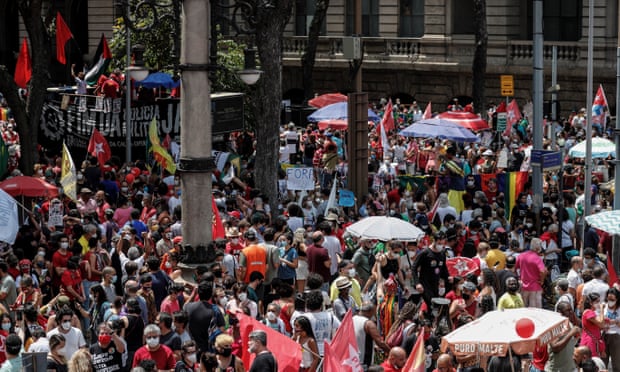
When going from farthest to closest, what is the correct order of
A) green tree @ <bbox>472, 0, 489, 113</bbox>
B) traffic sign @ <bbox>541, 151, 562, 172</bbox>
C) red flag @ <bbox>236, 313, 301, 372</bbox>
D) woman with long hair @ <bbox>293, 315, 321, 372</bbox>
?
green tree @ <bbox>472, 0, 489, 113</bbox>
traffic sign @ <bbox>541, 151, 562, 172</bbox>
woman with long hair @ <bbox>293, 315, 321, 372</bbox>
red flag @ <bbox>236, 313, 301, 372</bbox>

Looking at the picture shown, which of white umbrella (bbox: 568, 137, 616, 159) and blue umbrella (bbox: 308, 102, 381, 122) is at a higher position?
blue umbrella (bbox: 308, 102, 381, 122)

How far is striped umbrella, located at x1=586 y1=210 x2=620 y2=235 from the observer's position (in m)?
17.2

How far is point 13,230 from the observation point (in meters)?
16.2

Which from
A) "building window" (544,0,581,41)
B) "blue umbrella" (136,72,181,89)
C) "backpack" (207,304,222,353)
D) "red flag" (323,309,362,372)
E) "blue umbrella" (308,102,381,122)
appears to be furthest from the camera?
"building window" (544,0,581,41)

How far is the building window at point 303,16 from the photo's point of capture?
47.9 meters

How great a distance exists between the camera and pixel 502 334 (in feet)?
39.7

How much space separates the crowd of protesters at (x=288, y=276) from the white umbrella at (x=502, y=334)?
25 cm

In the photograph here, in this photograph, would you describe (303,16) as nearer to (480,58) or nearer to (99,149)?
(480,58)

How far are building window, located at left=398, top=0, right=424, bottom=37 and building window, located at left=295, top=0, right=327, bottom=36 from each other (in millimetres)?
3929

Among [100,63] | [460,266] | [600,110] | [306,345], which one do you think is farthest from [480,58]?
[306,345]

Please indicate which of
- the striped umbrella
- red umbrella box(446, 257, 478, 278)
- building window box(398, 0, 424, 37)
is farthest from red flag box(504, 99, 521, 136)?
red umbrella box(446, 257, 478, 278)

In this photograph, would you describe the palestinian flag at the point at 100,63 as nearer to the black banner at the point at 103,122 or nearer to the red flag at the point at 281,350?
the black banner at the point at 103,122

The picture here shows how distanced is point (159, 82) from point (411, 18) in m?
15.6

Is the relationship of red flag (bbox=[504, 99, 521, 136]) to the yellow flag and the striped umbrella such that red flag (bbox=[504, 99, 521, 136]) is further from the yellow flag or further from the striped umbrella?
the yellow flag
